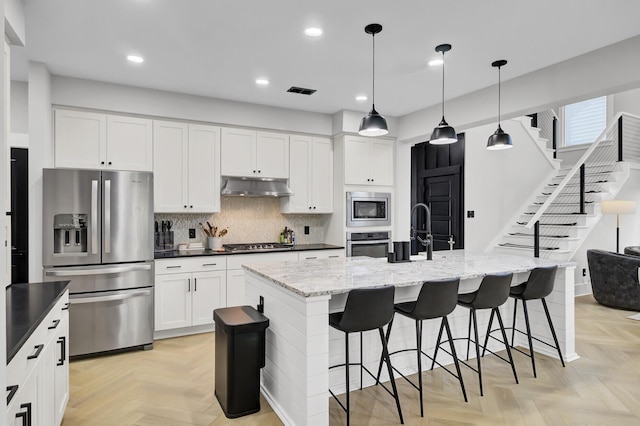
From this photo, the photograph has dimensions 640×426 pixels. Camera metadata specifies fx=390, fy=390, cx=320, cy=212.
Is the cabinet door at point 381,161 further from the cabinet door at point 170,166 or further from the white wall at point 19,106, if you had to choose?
the white wall at point 19,106

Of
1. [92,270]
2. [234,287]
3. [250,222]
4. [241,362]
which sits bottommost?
[241,362]

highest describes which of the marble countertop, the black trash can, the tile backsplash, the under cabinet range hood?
the under cabinet range hood

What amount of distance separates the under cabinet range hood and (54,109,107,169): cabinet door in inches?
52.7

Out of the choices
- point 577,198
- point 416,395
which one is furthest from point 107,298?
point 577,198

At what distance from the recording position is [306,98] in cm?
470

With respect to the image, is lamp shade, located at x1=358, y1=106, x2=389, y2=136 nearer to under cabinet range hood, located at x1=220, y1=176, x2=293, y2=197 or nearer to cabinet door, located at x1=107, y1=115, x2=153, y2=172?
under cabinet range hood, located at x1=220, y1=176, x2=293, y2=197

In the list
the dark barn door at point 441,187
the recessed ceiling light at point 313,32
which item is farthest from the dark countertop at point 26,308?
the dark barn door at point 441,187

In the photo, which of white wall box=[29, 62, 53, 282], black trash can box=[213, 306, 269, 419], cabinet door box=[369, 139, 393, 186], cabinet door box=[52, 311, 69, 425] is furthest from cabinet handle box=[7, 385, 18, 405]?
cabinet door box=[369, 139, 393, 186]

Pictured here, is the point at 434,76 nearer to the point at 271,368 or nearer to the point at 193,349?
the point at 271,368

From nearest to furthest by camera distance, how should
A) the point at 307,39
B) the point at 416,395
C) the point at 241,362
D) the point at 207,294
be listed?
1. the point at 241,362
2. the point at 416,395
3. the point at 307,39
4. the point at 207,294

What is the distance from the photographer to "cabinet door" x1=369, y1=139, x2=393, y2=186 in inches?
216

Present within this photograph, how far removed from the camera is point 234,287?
14.8 feet

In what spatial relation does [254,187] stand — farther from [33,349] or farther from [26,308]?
[33,349]

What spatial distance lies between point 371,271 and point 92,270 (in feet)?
8.66
